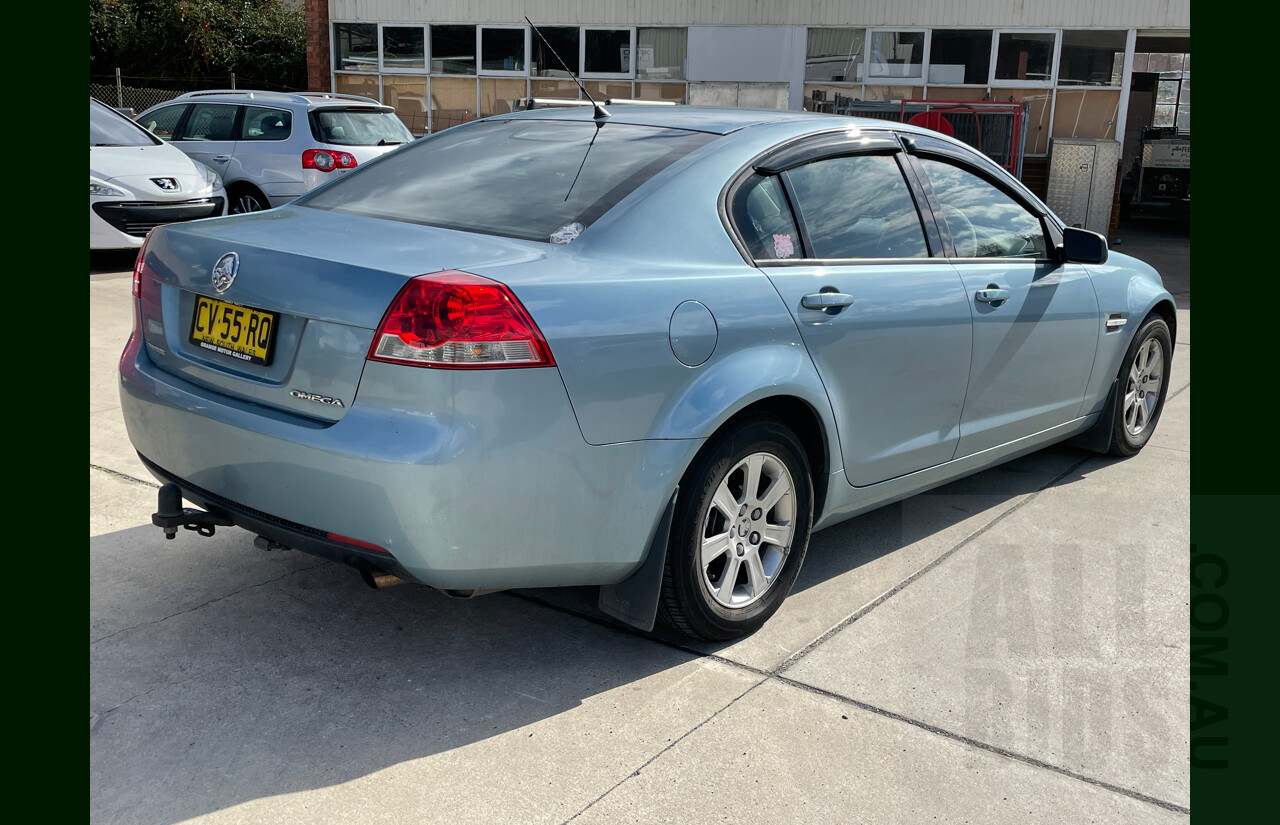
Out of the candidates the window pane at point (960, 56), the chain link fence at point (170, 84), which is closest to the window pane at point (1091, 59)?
the window pane at point (960, 56)

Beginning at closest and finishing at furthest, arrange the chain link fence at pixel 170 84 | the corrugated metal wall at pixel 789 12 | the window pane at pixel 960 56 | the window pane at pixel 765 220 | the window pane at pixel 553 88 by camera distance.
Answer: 1. the window pane at pixel 765 220
2. the corrugated metal wall at pixel 789 12
3. the window pane at pixel 960 56
4. the window pane at pixel 553 88
5. the chain link fence at pixel 170 84

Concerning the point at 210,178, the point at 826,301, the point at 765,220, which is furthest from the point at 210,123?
the point at 826,301

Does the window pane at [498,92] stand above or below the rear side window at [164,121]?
above

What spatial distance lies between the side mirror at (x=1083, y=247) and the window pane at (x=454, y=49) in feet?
55.4

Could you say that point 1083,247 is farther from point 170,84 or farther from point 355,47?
point 170,84

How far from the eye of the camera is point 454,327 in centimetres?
272

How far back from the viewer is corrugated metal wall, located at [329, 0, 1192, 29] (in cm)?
1684

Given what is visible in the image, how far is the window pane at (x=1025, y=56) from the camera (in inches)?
679

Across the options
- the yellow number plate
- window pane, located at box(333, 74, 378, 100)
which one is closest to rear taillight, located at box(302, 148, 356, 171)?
the yellow number plate

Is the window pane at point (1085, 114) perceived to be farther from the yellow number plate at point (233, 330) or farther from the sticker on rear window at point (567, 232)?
the yellow number plate at point (233, 330)

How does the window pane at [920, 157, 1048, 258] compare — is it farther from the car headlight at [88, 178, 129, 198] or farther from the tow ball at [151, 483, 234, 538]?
the car headlight at [88, 178, 129, 198]

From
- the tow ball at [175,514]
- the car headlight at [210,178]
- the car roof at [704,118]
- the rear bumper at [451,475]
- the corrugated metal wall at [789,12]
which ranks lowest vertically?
the tow ball at [175,514]

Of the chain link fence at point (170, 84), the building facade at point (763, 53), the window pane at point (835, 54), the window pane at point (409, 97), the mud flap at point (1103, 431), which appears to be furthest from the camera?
the chain link fence at point (170, 84)

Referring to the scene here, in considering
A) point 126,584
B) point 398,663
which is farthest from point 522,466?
point 126,584
